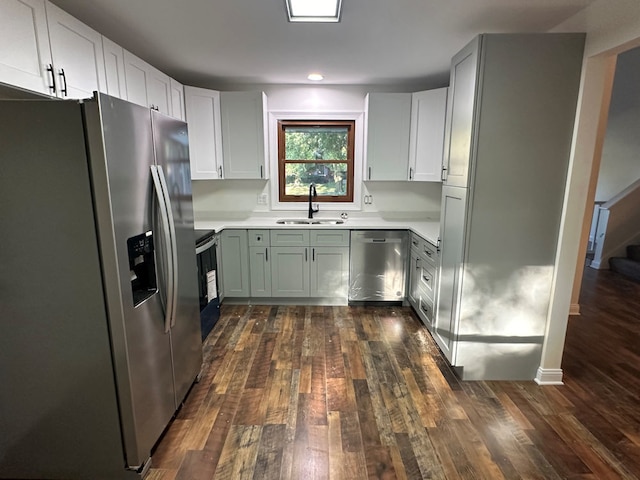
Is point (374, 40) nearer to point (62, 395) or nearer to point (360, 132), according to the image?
point (360, 132)

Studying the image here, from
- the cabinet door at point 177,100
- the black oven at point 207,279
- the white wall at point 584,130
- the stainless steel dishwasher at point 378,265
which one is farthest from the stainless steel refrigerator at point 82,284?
the white wall at point 584,130

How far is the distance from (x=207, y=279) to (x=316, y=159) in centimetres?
187

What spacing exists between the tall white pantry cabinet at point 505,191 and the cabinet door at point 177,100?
94.1 inches

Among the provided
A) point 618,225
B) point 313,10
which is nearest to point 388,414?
point 313,10

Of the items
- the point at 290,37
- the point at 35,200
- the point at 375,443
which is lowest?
the point at 375,443

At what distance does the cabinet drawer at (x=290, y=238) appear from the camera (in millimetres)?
3479

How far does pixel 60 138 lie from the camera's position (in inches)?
50.3

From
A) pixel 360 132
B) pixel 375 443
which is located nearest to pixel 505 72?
pixel 360 132

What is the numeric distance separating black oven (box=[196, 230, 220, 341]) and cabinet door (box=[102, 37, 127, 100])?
117cm

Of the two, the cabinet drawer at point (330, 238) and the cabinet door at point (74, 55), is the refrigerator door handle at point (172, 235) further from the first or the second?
the cabinet drawer at point (330, 238)

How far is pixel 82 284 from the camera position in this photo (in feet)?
4.56

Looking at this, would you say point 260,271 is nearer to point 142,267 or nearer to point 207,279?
point 207,279

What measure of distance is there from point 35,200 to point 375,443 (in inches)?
76.2

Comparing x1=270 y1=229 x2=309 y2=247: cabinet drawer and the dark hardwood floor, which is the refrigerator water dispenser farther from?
A: x1=270 y1=229 x2=309 y2=247: cabinet drawer
